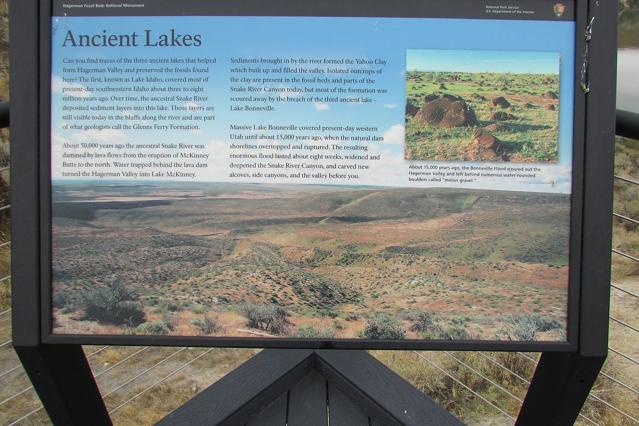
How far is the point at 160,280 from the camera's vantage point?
83 centimetres

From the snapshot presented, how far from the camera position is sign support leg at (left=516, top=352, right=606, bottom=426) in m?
0.86

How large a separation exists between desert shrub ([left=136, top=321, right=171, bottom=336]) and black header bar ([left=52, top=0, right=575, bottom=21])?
1.77 ft

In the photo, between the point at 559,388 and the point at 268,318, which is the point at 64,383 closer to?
the point at 268,318

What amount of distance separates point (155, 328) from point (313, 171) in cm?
40

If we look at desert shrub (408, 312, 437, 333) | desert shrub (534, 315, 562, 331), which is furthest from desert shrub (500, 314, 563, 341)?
desert shrub (408, 312, 437, 333)

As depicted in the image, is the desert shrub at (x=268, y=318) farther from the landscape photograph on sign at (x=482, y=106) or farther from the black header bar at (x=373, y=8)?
the black header bar at (x=373, y=8)

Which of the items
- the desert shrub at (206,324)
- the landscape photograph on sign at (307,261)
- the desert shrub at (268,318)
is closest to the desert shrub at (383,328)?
the landscape photograph on sign at (307,261)

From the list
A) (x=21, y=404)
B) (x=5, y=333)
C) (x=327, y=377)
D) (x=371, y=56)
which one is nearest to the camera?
(x=371, y=56)

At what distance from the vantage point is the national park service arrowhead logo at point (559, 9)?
804mm

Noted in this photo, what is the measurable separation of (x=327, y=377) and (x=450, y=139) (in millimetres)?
801

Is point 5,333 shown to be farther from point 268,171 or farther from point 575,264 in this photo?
point 575,264

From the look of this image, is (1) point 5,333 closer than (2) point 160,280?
No

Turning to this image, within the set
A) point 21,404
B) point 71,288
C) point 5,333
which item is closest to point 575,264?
point 71,288

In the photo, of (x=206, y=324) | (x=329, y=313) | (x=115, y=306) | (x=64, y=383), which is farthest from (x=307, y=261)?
(x=64, y=383)
